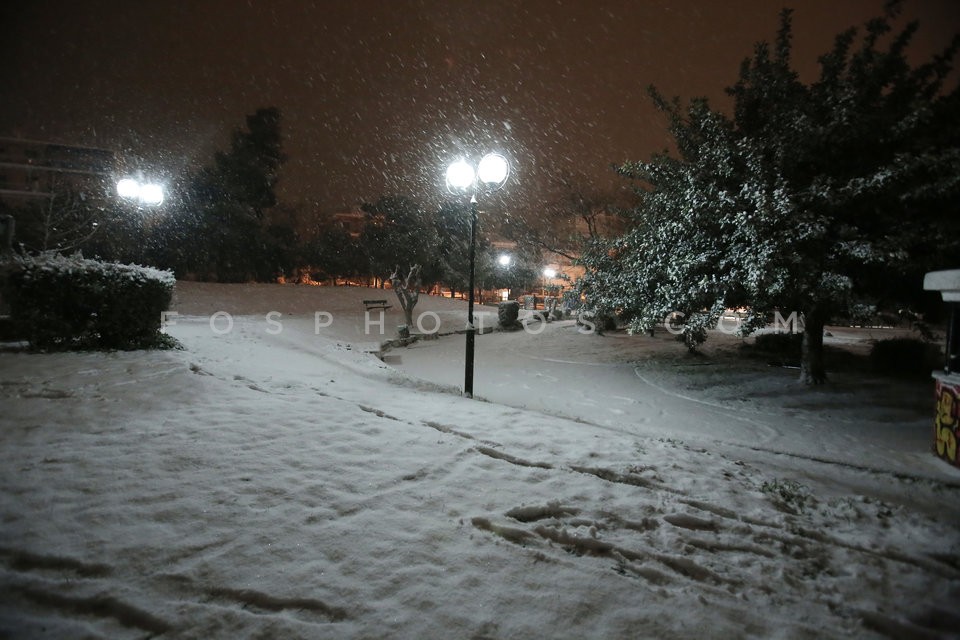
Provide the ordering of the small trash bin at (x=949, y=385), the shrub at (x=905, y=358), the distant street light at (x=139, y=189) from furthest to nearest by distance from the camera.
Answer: the distant street light at (x=139, y=189)
the shrub at (x=905, y=358)
the small trash bin at (x=949, y=385)

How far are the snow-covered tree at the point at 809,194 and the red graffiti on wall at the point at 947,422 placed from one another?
249 centimetres

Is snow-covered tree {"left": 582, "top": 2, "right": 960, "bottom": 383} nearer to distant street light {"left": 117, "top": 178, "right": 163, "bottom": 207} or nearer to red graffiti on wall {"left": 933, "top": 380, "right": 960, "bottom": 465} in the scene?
red graffiti on wall {"left": 933, "top": 380, "right": 960, "bottom": 465}

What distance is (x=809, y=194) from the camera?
740 centimetres

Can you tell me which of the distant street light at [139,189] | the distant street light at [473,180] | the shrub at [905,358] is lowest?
the shrub at [905,358]

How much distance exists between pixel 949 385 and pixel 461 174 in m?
6.90

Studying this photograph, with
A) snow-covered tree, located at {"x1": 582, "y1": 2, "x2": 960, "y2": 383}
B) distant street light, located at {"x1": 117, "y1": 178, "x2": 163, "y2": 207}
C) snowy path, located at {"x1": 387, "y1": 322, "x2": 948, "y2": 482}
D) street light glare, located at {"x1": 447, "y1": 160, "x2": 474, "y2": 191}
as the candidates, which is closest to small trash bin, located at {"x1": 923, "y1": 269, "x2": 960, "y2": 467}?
snowy path, located at {"x1": 387, "y1": 322, "x2": 948, "y2": 482}

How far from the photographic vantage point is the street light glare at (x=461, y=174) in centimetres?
727

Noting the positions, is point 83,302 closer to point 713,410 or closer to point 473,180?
point 473,180

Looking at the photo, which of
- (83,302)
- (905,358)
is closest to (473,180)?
(83,302)

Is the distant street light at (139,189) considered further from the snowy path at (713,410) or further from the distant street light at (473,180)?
the distant street light at (473,180)

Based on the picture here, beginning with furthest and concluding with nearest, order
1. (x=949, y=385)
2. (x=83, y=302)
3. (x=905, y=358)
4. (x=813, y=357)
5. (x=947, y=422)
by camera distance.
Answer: (x=905, y=358) < (x=813, y=357) < (x=83, y=302) < (x=947, y=422) < (x=949, y=385)

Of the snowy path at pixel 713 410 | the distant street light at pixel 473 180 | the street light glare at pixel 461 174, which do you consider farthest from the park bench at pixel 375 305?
the street light glare at pixel 461 174

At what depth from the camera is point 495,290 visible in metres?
36.9

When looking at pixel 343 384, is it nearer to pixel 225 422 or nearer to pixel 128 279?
pixel 225 422
